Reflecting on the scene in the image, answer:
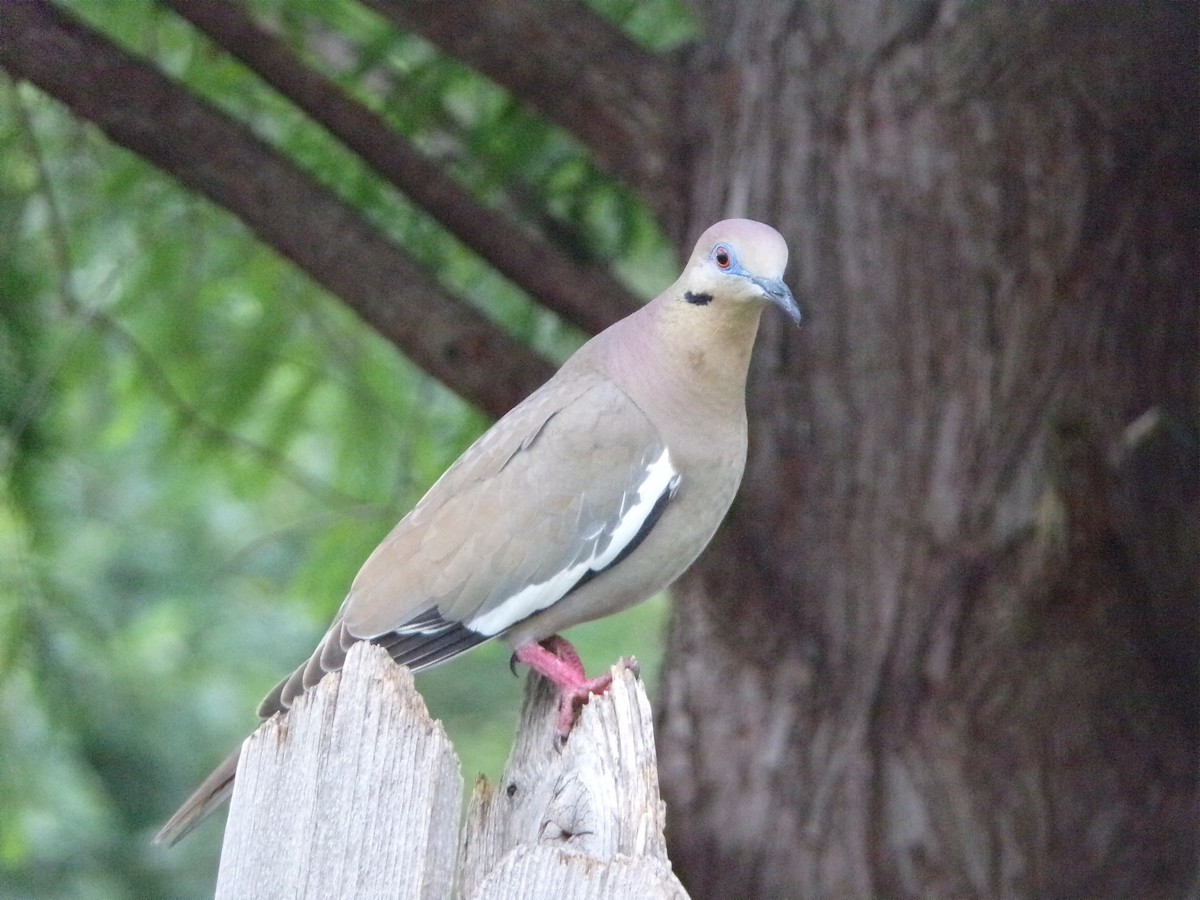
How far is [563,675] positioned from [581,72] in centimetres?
167

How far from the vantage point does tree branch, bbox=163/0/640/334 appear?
3.59 metres

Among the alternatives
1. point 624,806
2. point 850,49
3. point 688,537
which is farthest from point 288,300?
point 624,806

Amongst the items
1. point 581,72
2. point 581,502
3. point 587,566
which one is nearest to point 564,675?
point 587,566

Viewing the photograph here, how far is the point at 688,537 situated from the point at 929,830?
1.38m

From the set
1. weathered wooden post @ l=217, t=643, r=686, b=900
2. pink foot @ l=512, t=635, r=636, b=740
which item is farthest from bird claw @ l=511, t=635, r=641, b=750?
weathered wooden post @ l=217, t=643, r=686, b=900

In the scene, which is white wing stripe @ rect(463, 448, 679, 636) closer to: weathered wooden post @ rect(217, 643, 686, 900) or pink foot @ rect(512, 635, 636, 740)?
pink foot @ rect(512, 635, 636, 740)

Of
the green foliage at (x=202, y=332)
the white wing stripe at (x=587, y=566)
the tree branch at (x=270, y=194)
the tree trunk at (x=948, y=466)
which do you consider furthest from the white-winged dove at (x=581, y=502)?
the green foliage at (x=202, y=332)

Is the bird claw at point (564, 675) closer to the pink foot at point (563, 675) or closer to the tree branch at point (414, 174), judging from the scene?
the pink foot at point (563, 675)

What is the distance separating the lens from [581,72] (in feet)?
12.2

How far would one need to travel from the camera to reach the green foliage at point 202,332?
3.82 meters

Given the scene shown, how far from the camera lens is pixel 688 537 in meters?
2.93

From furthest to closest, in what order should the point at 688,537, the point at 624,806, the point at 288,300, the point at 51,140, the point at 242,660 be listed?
the point at 242,660
the point at 288,300
the point at 51,140
the point at 688,537
the point at 624,806

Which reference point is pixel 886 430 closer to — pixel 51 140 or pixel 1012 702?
pixel 1012 702

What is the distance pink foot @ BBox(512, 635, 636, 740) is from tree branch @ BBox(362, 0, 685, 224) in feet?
4.61
